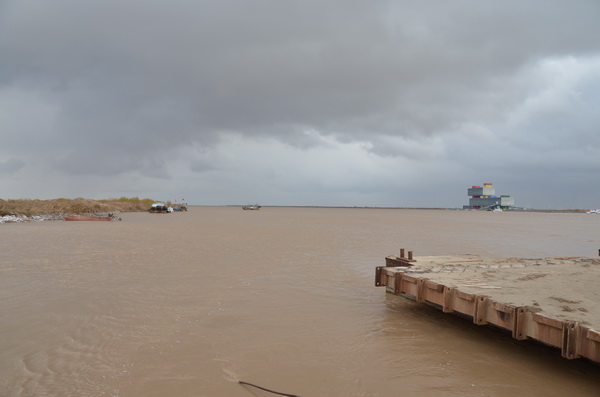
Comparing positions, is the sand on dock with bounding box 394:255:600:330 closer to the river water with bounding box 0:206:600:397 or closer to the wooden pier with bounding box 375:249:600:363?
the wooden pier with bounding box 375:249:600:363

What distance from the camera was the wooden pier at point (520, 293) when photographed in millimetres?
5980

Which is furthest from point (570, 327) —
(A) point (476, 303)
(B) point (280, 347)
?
(B) point (280, 347)

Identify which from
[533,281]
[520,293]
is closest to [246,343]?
[520,293]

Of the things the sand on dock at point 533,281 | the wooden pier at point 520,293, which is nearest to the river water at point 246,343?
the wooden pier at point 520,293

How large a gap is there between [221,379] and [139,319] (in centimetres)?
390

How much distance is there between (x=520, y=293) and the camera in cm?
789

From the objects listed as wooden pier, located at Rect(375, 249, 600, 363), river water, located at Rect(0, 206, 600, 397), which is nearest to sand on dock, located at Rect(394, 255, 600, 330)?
wooden pier, located at Rect(375, 249, 600, 363)

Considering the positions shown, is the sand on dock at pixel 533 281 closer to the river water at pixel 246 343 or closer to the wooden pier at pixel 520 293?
the wooden pier at pixel 520 293

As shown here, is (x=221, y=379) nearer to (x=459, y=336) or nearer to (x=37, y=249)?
(x=459, y=336)

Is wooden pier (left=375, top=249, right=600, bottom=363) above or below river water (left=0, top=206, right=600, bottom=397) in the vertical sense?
above

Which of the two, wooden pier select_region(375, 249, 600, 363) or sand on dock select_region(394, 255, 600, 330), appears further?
sand on dock select_region(394, 255, 600, 330)

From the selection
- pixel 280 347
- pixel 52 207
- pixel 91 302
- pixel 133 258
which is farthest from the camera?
pixel 52 207

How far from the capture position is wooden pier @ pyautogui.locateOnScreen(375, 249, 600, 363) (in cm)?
598

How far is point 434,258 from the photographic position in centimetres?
1301
